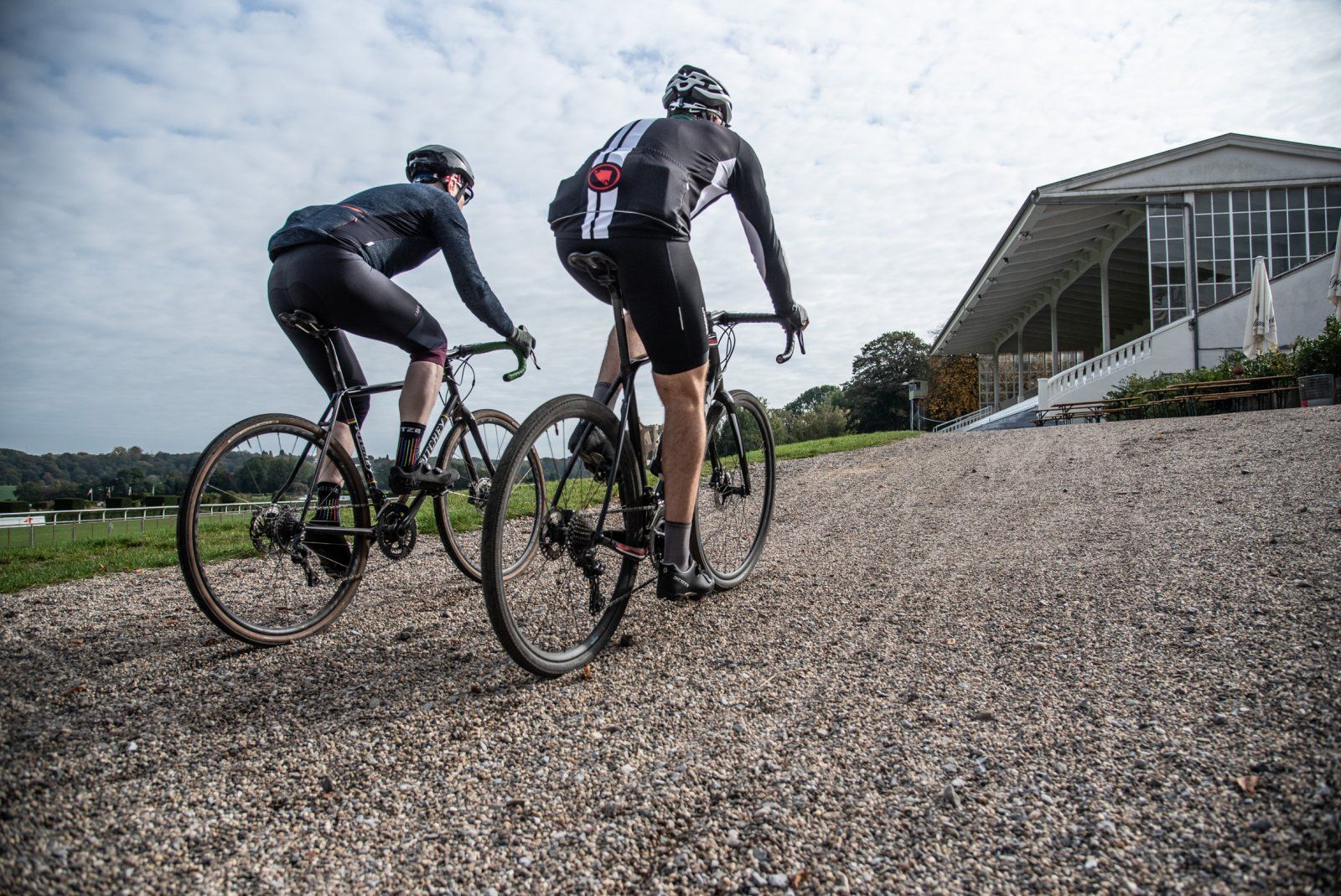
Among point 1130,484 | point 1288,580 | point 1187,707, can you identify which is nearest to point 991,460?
point 1130,484

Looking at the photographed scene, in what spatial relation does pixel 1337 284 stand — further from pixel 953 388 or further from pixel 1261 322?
pixel 953 388

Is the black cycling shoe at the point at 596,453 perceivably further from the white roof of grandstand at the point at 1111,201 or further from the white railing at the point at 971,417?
the white railing at the point at 971,417

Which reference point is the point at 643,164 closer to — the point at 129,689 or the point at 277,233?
the point at 277,233

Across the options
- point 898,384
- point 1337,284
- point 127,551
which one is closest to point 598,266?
point 127,551

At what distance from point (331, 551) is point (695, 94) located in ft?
7.67

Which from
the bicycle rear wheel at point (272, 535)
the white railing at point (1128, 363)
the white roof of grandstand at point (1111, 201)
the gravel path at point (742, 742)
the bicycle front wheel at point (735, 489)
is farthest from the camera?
the white roof of grandstand at point (1111, 201)

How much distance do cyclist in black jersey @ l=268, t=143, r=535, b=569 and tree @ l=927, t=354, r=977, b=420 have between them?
54563 mm

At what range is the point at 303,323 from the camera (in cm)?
300

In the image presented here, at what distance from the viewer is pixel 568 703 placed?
6.86 ft

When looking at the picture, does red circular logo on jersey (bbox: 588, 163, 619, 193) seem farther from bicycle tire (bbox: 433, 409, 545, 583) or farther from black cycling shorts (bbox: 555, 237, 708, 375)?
bicycle tire (bbox: 433, 409, 545, 583)

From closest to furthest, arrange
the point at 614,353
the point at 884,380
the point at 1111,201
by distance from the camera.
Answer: the point at 614,353 → the point at 1111,201 → the point at 884,380

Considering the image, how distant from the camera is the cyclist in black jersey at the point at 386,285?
2947mm

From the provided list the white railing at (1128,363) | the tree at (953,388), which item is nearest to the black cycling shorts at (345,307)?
the white railing at (1128,363)

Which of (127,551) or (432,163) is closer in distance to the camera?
(432,163)
